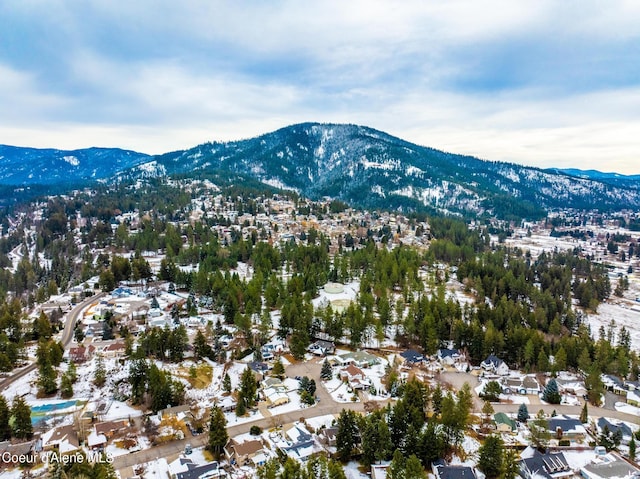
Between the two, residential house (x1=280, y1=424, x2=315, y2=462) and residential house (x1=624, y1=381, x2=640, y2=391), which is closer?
residential house (x1=280, y1=424, x2=315, y2=462)

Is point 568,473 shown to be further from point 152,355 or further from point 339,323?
point 152,355

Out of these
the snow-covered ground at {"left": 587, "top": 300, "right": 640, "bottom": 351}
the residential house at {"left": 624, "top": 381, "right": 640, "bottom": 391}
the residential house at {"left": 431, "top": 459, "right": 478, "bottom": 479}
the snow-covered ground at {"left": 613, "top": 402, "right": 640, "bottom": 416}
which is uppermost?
the residential house at {"left": 431, "top": 459, "right": 478, "bottom": 479}

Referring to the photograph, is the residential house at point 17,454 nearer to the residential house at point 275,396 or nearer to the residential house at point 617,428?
the residential house at point 275,396

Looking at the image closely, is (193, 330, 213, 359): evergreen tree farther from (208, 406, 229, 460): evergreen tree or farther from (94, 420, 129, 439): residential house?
(208, 406, 229, 460): evergreen tree

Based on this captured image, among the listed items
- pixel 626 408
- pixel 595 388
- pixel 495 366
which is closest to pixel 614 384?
pixel 626 408

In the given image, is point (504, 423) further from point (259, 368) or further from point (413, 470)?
point (259, 368)

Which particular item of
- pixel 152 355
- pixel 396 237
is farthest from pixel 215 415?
pixel 396 237

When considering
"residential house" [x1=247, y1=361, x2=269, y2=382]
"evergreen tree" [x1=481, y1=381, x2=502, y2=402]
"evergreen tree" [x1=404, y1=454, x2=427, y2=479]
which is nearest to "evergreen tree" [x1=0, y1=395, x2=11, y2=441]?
"residential house" [x1=247, y1=361, x2=269, y2=382]

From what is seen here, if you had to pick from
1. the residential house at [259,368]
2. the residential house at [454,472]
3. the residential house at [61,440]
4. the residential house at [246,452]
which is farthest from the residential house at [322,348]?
the residential house at [61,440]
